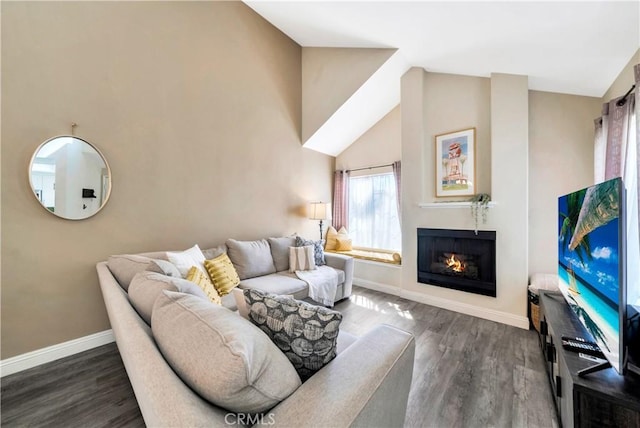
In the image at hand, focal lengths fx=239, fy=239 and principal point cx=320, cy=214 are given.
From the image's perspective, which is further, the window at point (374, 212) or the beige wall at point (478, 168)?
the window at point (374, 212)

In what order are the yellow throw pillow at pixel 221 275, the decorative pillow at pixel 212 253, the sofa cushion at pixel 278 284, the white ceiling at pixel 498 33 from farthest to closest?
1. the decorative pillow at pixel 212 253
2. the sofa cushion at pixel 278 284
3. the yellow throw pillow at pixel 221 275
4. the white ceiling at pixel 498 33

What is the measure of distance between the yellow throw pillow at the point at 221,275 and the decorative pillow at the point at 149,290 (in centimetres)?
102

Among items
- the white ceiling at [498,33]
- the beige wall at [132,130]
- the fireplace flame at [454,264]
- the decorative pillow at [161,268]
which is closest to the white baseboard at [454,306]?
the fireplace flame at [454,264]

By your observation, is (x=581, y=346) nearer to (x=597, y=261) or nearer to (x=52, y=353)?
(x=597, y=261)

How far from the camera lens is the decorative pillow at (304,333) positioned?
34.2 inches

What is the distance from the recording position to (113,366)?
1.89m

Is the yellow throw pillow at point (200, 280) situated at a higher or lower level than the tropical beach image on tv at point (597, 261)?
lower

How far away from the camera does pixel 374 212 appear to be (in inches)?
171

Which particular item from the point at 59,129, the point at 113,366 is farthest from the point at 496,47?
the point at 113,366

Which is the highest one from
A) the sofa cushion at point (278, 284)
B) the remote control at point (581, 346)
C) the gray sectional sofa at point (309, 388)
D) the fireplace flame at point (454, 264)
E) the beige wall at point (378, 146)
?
the beige wall at point (378, 146)

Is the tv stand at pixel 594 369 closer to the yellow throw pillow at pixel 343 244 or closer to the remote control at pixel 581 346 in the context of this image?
the remote control at pixel 581 346

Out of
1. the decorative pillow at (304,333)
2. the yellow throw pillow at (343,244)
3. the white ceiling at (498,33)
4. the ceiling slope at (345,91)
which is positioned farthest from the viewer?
the yellow throw pillow at (343,244)

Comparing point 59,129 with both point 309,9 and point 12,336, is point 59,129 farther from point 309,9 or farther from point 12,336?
point 309,9

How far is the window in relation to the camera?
13.6ft
